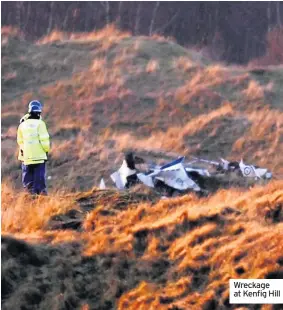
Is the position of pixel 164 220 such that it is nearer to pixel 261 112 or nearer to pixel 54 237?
pixel 54 237

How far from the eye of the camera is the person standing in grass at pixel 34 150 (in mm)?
13750

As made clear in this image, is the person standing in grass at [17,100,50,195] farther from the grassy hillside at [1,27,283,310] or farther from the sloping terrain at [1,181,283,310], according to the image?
the sloping terrain at [1,181,283,310]

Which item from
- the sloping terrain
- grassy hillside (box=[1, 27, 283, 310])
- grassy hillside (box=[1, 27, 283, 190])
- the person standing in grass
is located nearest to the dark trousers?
the person standing in grass

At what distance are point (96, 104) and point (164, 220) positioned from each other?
1718 cm

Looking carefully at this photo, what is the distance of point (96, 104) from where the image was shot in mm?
28297

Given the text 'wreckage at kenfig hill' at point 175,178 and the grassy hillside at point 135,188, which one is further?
the text 'wreckage at kenfig hill' at point 175,178

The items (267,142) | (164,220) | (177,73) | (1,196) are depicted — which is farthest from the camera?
(177,73)

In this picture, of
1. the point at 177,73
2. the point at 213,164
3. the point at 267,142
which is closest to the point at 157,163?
the point at 213,164

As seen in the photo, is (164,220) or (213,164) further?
(213,164)

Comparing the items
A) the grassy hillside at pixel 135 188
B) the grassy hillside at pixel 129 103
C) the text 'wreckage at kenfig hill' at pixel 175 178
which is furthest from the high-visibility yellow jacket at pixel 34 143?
the grassy hillside at pixel 129 103

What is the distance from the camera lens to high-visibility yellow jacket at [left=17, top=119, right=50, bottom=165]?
13750 millimetres

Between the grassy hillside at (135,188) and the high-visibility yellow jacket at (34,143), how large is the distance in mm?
513

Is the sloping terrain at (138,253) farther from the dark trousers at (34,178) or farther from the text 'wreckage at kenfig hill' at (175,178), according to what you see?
the text 'wreckage at kenfig hill' at (175,178)

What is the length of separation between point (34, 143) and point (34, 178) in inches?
18.2
